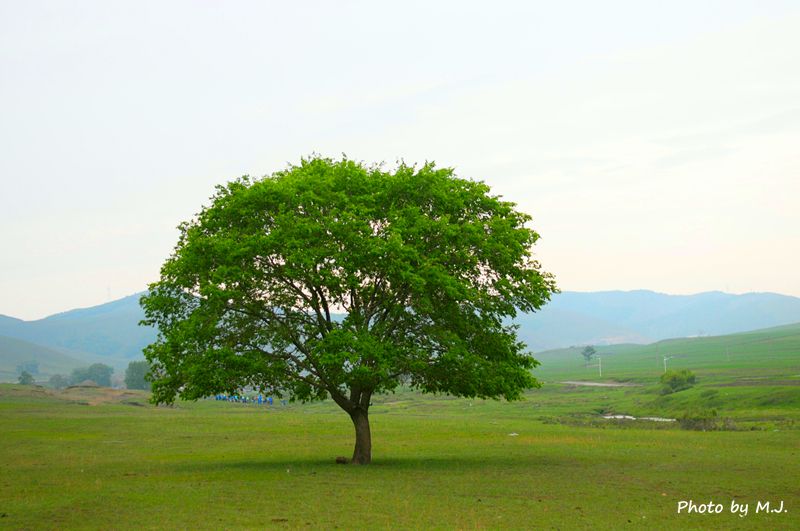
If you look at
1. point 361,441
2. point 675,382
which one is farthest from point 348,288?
point 675,382

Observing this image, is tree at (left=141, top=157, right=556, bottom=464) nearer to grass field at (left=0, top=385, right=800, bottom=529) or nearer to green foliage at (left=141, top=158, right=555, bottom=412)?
green foliage at (left=141, top=158, right=555, bottom=412)

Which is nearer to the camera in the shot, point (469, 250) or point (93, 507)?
point (93, 507)

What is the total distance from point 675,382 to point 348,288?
381 ft

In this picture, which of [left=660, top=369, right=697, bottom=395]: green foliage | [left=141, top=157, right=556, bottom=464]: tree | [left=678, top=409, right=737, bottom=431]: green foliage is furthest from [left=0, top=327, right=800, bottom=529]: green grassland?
[left=660, top=369, right=697, bottom=395]: green foliage

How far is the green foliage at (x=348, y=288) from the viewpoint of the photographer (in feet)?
152

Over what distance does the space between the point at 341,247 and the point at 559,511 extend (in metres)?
21.3

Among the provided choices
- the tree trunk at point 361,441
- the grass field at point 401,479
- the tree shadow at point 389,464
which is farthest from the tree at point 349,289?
the grass field at point 401,479

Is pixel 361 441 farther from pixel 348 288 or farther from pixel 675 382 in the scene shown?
pixel 675 382

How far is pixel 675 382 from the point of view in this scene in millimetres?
149750

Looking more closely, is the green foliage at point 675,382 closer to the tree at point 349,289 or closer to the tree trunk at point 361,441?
the tree at point 349,289

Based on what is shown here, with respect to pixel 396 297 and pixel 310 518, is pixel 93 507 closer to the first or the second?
pixel 310 518

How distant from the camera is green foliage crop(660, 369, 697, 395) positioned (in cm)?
14750

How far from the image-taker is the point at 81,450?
65.1 metres

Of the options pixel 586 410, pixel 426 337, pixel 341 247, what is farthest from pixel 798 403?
pixel 341 247
